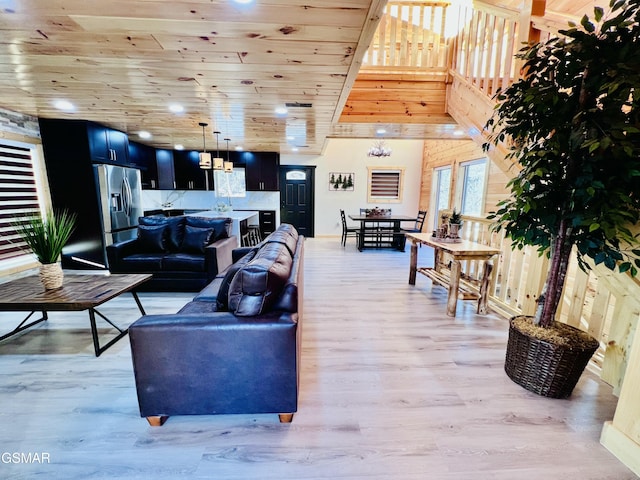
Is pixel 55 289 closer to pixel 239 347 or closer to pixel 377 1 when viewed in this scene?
pixel 239 347

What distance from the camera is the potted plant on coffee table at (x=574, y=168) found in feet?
4.66

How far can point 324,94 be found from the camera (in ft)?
9.71

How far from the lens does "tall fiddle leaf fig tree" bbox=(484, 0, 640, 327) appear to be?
1404mm

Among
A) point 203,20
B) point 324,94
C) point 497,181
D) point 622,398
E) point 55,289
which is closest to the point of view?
point 622,398

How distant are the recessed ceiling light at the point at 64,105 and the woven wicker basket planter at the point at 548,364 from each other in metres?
5.12

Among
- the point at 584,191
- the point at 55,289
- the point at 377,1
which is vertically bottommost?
the point at 55,289

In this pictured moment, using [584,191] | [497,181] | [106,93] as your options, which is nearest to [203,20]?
[106,93]

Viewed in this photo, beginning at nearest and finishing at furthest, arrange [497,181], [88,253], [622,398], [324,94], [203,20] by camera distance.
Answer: [622,398], [203,20], [324,94], [88,253], [497,181]

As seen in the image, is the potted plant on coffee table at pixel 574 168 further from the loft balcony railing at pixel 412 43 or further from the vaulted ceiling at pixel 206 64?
the loft balcony railing at pixel 412 43

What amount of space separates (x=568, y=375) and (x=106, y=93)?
15.4 ft

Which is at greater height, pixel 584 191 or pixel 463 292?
pixel 584 191

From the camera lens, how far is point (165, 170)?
6961mm

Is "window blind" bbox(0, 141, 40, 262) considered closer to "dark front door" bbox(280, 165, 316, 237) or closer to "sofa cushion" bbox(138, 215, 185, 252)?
"sofa cushion" bbox(138, 215, 185, 252)

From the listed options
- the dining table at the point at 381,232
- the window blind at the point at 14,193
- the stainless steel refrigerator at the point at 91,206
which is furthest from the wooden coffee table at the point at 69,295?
the dining table at the point at 381,232
